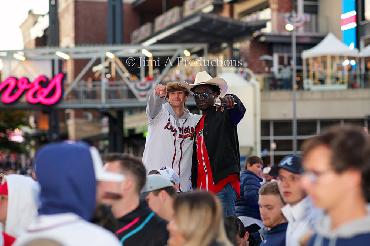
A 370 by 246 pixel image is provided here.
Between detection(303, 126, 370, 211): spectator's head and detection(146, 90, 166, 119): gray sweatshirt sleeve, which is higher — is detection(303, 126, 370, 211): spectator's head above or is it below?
below

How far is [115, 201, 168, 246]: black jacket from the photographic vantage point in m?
5.97

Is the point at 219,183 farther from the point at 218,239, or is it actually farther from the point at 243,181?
the point at 218,239

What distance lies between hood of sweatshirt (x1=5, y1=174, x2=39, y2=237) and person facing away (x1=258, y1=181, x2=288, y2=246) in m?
1.90

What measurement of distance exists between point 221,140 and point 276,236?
6.21 ft

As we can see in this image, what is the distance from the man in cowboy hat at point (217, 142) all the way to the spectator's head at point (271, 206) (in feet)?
3.92

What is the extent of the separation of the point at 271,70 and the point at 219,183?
35.3 m

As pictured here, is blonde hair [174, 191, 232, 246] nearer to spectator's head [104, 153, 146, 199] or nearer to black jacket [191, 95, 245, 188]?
spectator's head [104, 153, 146, 199]

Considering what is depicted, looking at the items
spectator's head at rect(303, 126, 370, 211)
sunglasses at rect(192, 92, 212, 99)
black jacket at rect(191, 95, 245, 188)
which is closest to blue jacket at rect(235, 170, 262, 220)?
black jacket at rect(191, 95, 245, 188)

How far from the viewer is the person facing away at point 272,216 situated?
267 inches

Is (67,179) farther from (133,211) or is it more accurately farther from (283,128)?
(283,128)

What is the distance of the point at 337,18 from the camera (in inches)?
1769

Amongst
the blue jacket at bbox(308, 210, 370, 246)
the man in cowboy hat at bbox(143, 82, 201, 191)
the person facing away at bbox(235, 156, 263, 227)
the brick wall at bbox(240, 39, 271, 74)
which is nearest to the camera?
the blue jacket at bbox(308, 210, 370, 246)

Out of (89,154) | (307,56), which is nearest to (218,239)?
(89,154)

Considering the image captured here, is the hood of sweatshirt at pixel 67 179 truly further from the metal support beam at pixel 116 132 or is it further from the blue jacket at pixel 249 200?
the metal support beam at pixel 116 132
